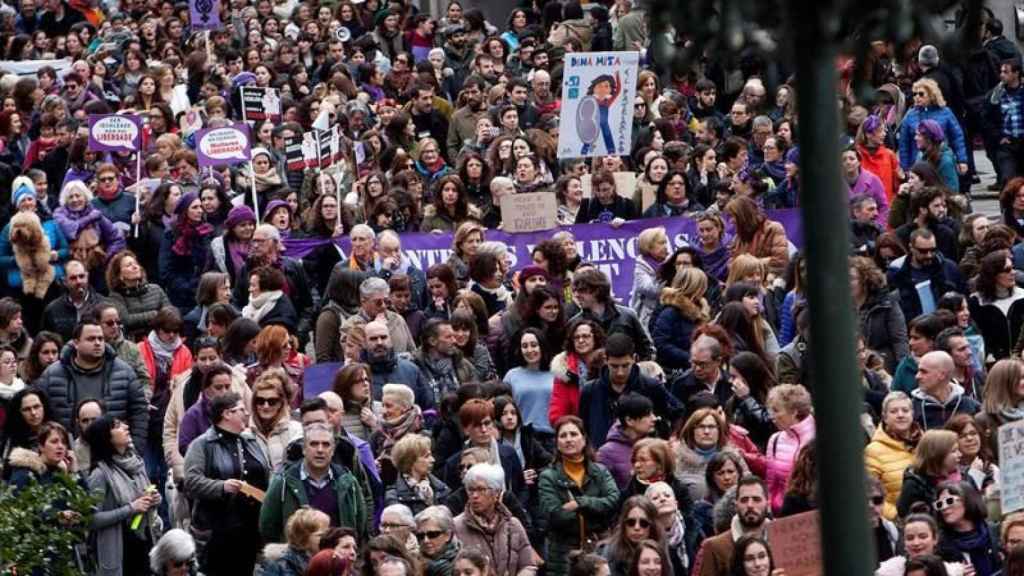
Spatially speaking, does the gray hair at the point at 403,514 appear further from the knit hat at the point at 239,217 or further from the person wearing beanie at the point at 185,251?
the person wearing beanie at the point at 185,251

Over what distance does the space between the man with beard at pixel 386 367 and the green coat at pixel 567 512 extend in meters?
1.84

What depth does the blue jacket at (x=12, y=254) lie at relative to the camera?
2014 cm

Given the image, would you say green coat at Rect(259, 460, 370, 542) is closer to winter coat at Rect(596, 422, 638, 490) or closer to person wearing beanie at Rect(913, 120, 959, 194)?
winter coat at Rect(596, 422, 638, 490)

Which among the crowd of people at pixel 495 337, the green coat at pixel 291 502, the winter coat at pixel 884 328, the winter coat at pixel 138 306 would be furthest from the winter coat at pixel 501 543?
the winter coat at pixel 138 306

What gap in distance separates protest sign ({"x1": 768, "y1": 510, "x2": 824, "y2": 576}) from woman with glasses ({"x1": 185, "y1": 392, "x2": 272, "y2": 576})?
309 centimetres

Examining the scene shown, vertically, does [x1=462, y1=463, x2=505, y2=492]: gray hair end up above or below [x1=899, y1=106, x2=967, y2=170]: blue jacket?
below

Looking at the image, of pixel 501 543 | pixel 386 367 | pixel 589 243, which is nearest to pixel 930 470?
pixel 501 543

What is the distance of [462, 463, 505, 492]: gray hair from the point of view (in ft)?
44.3

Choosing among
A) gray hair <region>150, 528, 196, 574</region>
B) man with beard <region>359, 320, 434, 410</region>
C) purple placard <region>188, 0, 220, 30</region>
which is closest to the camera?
gray hair <region>150, 528, 196, 574</region>

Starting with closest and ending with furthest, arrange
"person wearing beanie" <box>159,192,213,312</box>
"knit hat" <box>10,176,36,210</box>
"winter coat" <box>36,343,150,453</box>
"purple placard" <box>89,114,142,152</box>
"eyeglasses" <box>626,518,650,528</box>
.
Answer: "eyeglasses" <box>626,518,650,528</box>, "winter coat" <box>36,343,150,453</box>, "person wearing beanie" <box>159,192,213,312</box>, "knit hat" <box>10,176,36,210</box>, "purple placard" <box>89,114,142,152</box>

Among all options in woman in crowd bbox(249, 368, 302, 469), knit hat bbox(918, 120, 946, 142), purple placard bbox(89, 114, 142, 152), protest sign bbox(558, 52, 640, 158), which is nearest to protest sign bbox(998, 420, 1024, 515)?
woman in crowd bbox(249, 368, 302, 469)

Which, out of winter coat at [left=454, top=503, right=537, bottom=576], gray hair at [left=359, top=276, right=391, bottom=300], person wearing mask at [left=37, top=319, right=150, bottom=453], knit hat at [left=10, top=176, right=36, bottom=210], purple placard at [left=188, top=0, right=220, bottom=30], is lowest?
winter coat at [left=454, top=503, right=537, bottom=576]

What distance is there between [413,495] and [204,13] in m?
17.1

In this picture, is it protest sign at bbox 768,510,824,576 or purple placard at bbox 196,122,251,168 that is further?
purple placard at bbox 196,122,251,168
